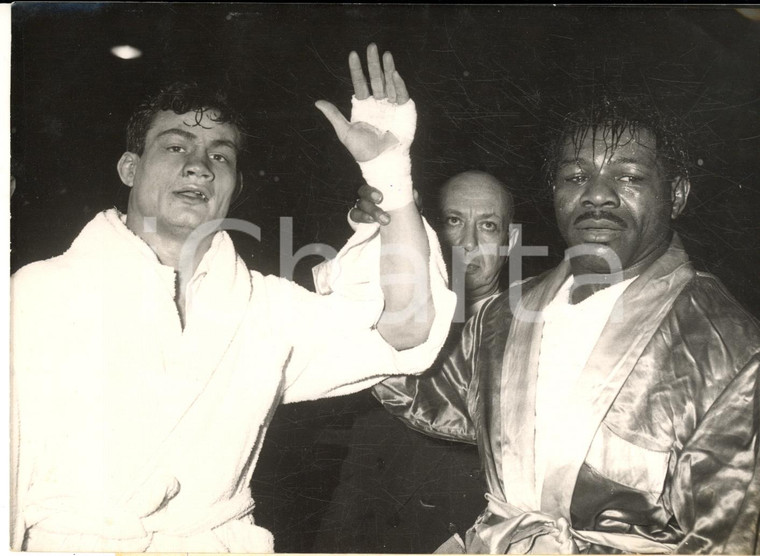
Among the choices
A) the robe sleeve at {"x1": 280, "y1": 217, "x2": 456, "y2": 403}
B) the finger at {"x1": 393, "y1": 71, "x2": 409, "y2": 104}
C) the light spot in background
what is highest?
the light spot in background

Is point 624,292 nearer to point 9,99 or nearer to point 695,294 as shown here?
point 695,294

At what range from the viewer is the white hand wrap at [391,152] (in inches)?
60.6

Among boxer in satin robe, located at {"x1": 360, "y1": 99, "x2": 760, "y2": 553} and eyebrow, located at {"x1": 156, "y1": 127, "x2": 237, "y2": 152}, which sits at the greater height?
eyebrow, located at {"x1": 156, "y1": 127, "x2": 237, "y2": 152}

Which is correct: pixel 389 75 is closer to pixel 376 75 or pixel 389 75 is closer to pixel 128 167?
pixel 376 75

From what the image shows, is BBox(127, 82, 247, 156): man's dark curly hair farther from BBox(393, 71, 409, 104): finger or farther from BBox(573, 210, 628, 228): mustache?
BBox(573, 210, 628, 228): mustache

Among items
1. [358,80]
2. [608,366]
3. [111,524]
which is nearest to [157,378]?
[111,524]

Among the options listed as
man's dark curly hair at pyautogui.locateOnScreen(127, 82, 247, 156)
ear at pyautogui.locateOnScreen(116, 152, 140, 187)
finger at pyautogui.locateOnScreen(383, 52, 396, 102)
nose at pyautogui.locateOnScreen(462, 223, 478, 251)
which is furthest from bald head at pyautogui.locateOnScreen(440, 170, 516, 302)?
ear at pyautogui.locateOnScreen(116, 152, 140, 187)

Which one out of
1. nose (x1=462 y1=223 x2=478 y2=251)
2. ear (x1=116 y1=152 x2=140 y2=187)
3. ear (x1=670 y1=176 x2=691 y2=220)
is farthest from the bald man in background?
ear (x1=116 y1=152 x2=140 y2=187)

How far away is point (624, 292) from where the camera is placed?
5.06 feet

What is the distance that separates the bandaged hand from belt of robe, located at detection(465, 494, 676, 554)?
2.33 feet

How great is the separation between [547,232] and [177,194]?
82 cm

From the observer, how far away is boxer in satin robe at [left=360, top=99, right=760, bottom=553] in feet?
4.88

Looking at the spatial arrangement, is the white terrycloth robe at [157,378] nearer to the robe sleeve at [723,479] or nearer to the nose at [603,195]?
the nose at [603,195]

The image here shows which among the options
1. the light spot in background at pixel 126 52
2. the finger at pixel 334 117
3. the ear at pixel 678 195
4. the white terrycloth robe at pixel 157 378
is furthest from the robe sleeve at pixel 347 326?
the light spot in background at pixel 126 52
